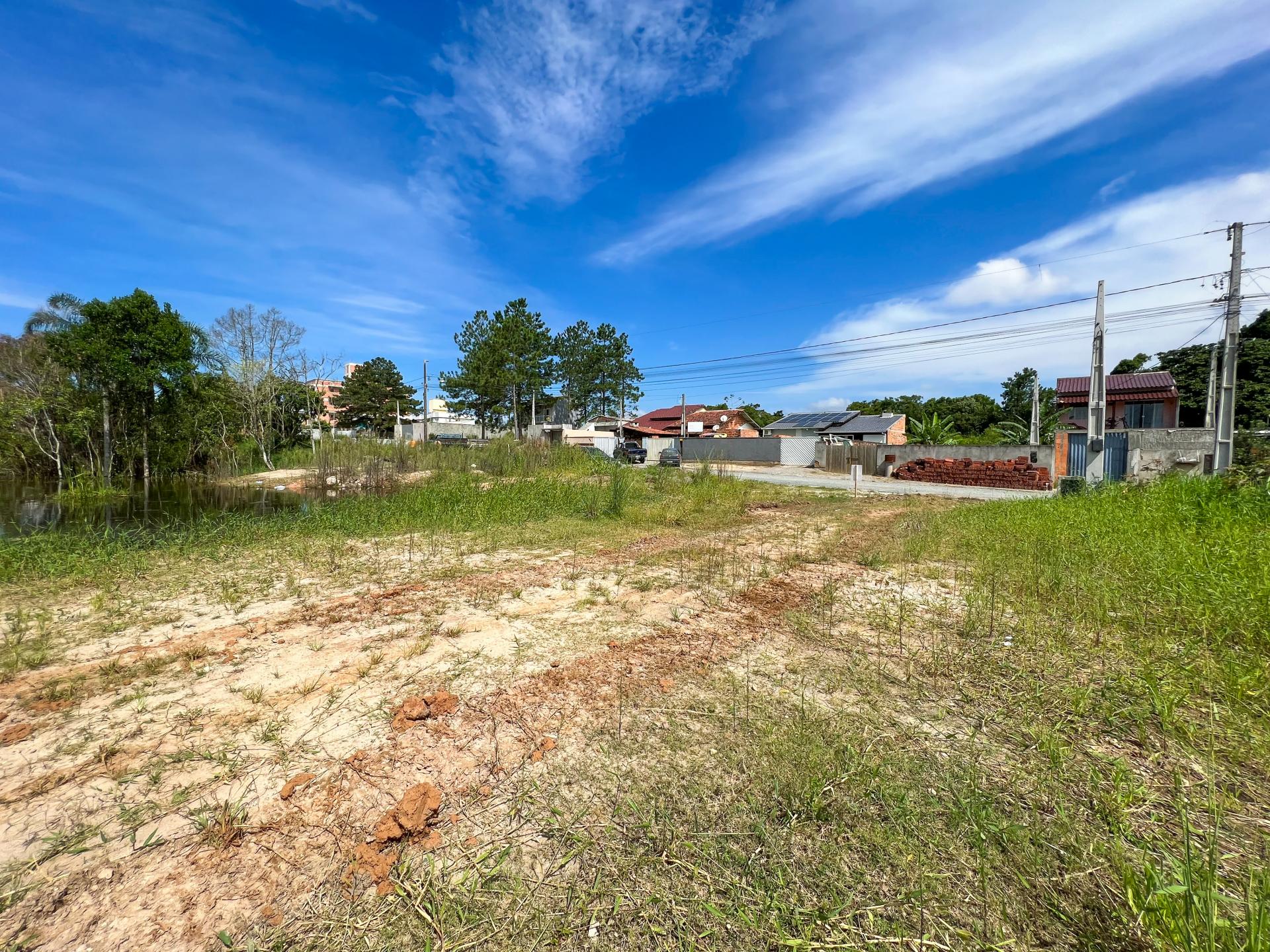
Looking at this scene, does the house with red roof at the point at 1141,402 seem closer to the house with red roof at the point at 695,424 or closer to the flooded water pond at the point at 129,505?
the house with red roof at the point at 695,424

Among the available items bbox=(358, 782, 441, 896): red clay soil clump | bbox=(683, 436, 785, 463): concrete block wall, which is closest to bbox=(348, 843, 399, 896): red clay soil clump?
bbox=(358, 782, 441, 896): red clay soil clump

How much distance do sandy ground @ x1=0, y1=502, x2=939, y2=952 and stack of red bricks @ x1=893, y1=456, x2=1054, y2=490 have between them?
51.1 ft

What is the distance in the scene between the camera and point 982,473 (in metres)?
17.7

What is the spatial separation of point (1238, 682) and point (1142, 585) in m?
1.88

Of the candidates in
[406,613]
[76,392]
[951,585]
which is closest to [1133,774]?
[951,585]

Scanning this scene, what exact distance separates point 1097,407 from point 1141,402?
A: 2024cm

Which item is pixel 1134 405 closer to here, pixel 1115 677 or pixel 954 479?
pixel 954 479

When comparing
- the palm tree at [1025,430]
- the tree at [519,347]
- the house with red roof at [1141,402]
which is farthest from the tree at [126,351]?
the house with red roof at [1141,402]

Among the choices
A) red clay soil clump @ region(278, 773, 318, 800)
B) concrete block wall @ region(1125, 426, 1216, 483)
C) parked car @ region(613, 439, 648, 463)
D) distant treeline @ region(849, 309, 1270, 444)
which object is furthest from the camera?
parked car @ region(613, 439, 648, 463)

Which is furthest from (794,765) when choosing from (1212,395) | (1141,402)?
(1141,402)

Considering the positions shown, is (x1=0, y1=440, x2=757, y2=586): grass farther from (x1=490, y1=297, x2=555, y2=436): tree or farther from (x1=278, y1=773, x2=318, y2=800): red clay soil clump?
(x1=490, y1=297, x2=555, y2=436): tree

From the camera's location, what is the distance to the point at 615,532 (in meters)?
8.16

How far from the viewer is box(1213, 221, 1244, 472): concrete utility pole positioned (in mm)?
11078

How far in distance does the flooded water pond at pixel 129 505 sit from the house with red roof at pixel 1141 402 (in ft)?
118
